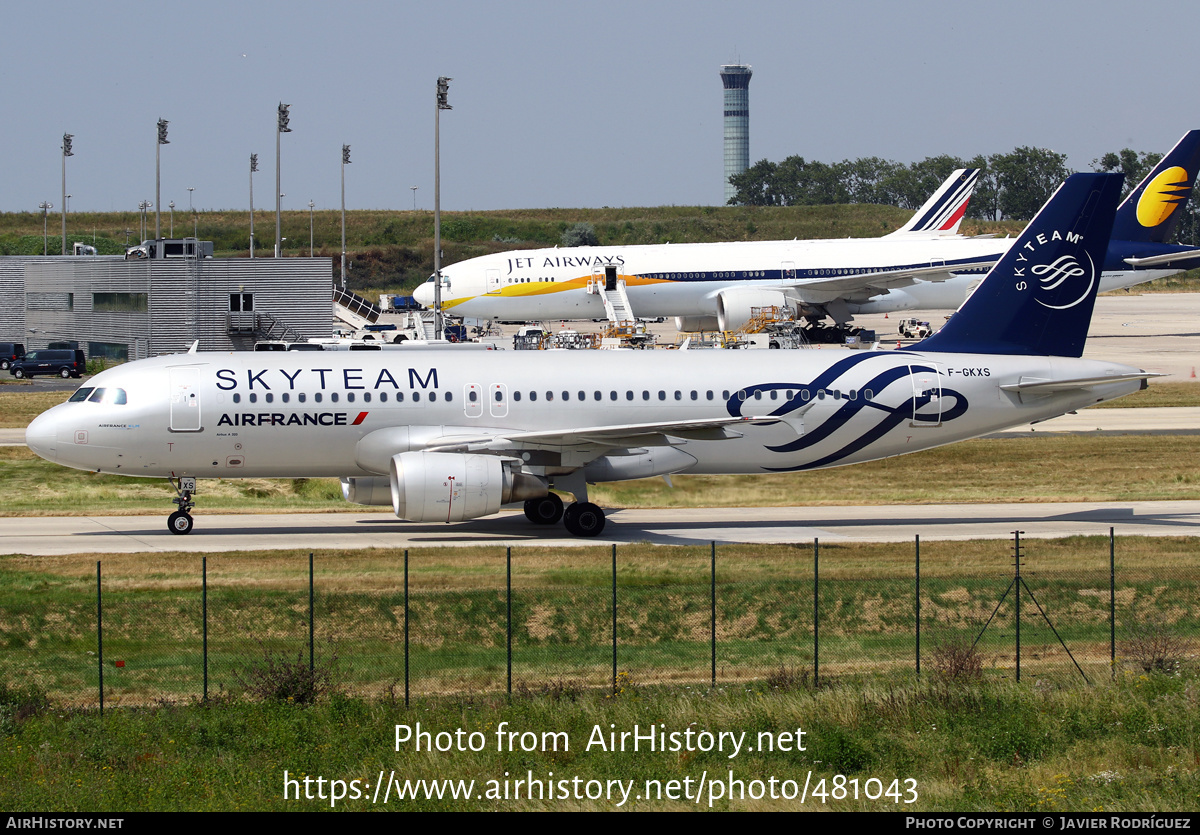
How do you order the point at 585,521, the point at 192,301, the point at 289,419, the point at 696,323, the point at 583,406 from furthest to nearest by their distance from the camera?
the point at 696,323 → the point at 192,301 → the point at 583,406 → the point at 585,521 → the point at 289,419

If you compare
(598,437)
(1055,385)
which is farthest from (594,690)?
(1055,385)

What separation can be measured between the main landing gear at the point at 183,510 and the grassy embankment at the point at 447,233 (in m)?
139

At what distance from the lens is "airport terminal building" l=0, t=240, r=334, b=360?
8200 cm

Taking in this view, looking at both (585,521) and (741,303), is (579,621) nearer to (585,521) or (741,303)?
(585,521)

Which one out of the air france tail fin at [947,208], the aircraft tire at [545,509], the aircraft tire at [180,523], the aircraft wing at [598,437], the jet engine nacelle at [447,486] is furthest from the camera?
the air france tail fin at [947,208]

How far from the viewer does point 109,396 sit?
102 ft

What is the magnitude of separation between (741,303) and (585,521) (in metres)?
50.6

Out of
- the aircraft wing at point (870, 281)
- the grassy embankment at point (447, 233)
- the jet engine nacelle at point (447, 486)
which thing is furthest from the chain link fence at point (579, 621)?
the grassy embankment at point (447, 233)

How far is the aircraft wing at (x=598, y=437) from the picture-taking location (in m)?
30.2

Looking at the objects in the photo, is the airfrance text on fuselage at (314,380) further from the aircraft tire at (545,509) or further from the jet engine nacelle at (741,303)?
the jet engine nacelle at (741,303)

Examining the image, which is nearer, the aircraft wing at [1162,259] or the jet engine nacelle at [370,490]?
the jet engine nacelle at [370,490]

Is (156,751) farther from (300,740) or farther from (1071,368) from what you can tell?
(1071,368)

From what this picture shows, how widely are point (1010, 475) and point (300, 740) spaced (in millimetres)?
29683

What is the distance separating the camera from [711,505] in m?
37.7
